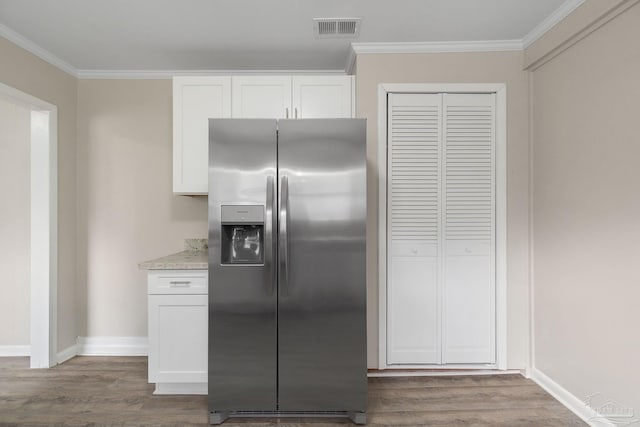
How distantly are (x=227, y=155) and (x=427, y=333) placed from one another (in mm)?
2012

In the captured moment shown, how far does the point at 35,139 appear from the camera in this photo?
2920mm

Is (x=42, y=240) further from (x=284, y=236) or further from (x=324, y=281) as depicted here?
(x=324, y=281)

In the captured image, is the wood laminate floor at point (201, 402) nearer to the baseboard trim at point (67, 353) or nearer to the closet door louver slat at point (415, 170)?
the baseboard trim at point (67, 353)

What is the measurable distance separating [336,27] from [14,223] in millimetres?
3342

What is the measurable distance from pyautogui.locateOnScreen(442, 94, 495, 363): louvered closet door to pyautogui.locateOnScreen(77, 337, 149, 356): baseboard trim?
106 inches

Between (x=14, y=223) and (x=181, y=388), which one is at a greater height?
(x=14, y=223)

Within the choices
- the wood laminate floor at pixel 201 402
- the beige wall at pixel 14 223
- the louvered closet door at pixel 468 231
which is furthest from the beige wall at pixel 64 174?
the louvered closet door at pixel 468 231

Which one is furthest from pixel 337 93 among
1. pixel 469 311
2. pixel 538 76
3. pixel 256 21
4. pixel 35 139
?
pixel 35 139

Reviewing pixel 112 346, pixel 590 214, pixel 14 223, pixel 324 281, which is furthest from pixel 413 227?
pixel 14 223

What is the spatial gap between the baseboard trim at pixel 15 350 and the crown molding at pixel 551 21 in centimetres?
500

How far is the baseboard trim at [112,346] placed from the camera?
3.17 meters

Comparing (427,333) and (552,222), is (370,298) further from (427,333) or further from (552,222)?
(552,222)

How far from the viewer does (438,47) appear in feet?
8.91

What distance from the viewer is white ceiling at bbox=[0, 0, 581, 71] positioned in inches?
87.0
